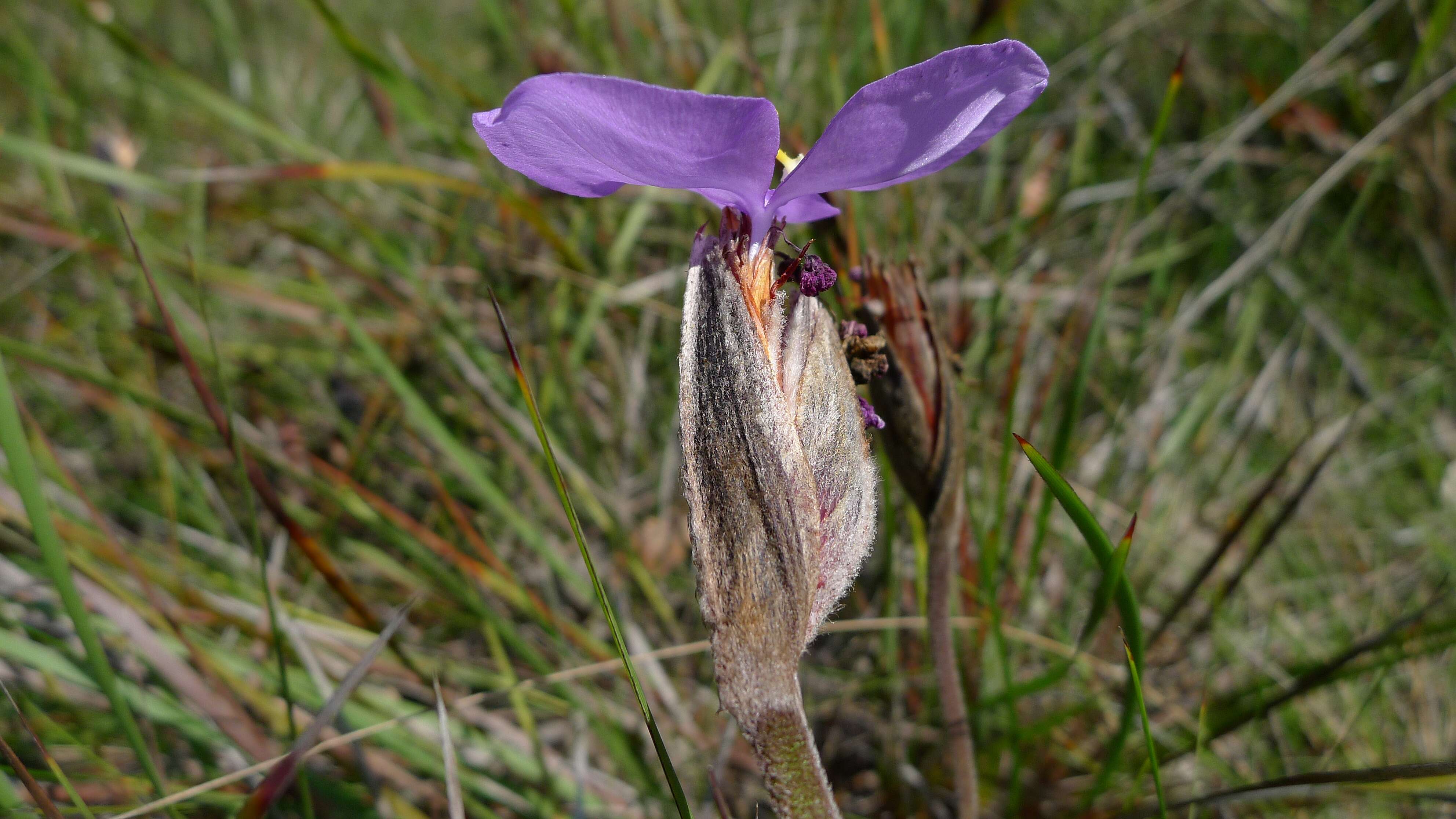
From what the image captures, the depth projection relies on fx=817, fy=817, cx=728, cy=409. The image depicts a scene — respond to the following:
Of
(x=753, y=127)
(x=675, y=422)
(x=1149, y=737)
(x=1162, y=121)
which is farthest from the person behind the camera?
(x=675, y=422)

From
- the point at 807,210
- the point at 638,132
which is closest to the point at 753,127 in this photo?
the point at 638,132

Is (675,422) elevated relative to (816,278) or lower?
lower

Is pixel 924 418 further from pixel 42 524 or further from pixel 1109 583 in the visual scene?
pixel 42 524

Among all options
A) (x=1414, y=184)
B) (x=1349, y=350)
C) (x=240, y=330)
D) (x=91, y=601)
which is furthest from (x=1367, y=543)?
(x=240, y=330)

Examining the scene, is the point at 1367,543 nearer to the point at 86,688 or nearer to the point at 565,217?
the point at 565,217

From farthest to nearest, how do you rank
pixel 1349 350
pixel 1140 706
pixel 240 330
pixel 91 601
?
pixel 240 330
pixel 1349 350
pixel 91 601
pixel 1140 706

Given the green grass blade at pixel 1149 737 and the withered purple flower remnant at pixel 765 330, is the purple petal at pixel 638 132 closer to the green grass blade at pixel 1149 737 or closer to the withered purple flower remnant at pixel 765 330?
the withered purple flower remnant at pixel 765 330

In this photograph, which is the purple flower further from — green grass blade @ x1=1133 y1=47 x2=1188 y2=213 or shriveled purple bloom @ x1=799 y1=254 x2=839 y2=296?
green grass blade @ x1=1133 y1=47 x2=1188 y2=213

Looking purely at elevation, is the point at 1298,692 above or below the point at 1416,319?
below

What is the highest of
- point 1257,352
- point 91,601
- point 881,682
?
point 1257,352
